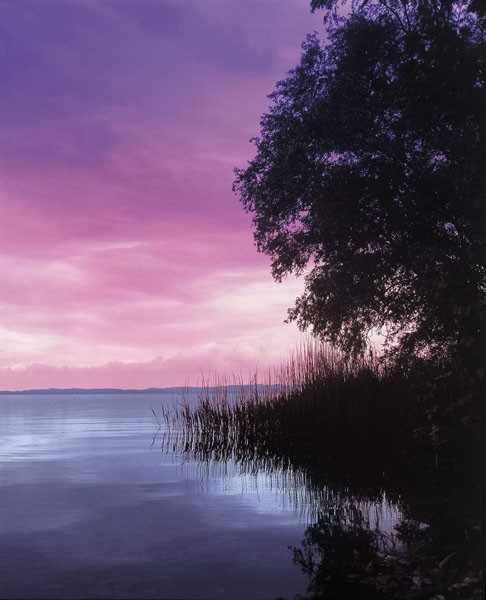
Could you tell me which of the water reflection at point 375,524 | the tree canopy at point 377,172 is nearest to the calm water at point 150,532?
the water reflection at point 375,524

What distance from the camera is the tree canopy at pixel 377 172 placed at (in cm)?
1609

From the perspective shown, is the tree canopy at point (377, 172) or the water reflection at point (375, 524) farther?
the tree canopy at point (377, 172)

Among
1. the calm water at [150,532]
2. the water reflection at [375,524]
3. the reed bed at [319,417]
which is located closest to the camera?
the water reflection at [375,524]

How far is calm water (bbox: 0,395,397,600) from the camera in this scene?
607 centimetres

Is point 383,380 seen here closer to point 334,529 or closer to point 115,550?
point 334,529

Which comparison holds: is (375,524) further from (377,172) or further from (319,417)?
(377,172)

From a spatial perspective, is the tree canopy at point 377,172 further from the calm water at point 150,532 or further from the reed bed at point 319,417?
the calm water at point 150,532

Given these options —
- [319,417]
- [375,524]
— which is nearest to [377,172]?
[319,417]

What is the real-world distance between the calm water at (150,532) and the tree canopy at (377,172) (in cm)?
635

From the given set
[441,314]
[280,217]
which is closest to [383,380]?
[441,314]

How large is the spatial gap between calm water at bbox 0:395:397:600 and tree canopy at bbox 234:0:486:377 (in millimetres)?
6347

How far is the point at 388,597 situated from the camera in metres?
5.51

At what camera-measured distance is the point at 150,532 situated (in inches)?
332

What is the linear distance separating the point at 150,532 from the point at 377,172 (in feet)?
38.9
